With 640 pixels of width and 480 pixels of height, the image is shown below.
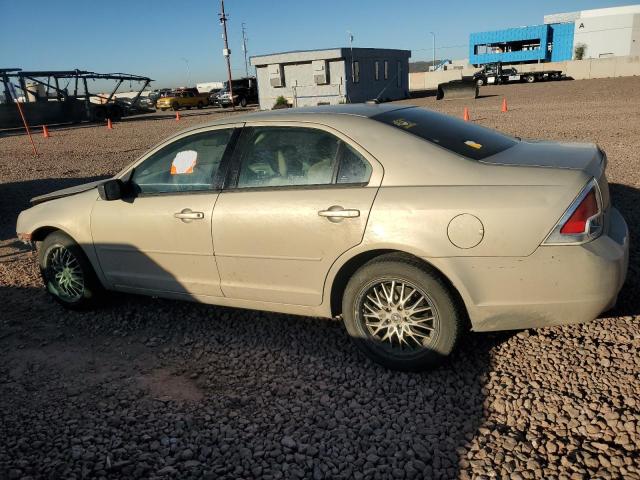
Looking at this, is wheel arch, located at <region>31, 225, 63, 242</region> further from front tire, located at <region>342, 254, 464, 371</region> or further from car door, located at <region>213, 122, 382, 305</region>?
front tire, located at <region>342, 254, 464, 371</region>

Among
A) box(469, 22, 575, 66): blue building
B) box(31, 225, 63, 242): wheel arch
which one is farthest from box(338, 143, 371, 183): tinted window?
box(469, 22, 575, 66): blue building

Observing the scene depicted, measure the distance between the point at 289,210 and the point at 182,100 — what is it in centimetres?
4511

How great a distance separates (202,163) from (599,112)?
18160 mm

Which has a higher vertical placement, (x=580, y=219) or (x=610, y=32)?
(x=610, y=32)

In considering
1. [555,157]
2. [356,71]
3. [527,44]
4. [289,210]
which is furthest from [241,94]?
[527,44]

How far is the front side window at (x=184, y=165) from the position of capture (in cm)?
386

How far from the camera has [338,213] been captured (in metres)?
3.16

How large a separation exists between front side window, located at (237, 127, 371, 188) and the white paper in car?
1.61 ft

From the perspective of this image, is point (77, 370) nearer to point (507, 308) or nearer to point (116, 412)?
point (116, 412)

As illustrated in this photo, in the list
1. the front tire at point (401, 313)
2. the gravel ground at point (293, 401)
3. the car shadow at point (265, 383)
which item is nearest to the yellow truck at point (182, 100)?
the car shadow at point (265, 383)

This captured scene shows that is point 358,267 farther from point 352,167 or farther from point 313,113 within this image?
point 313,113

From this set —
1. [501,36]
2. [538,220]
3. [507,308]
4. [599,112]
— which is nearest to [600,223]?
[538,220]

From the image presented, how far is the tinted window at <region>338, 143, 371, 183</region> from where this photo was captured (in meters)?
3.23

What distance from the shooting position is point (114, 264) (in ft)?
14.0
